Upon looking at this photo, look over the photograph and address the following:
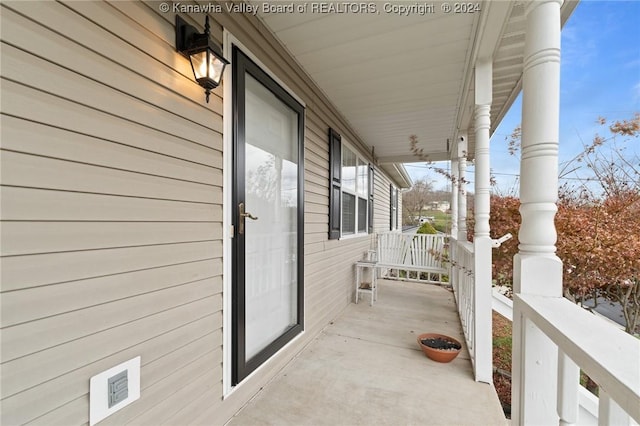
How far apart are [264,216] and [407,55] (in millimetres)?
1856

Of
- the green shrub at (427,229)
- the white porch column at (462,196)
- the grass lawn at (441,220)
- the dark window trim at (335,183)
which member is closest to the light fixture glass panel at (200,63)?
the dark window trim at (335,183)

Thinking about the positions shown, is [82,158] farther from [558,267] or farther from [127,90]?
[558,267]

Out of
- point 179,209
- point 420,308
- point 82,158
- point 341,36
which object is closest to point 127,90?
point 82,158

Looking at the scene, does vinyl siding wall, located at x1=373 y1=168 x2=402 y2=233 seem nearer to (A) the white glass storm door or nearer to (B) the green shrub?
(B) the green shrub

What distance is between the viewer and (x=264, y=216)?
7.28 ft

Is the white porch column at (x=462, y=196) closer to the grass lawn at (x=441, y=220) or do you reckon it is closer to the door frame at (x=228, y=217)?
the grass lawn at (x=441, y=220)

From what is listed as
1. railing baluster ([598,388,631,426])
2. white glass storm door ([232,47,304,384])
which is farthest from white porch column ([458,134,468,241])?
railing baluster ([598,388,631,426])

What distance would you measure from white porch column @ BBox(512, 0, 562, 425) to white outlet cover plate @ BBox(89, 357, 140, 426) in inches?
64.7

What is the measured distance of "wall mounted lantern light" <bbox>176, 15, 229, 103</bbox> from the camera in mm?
1457

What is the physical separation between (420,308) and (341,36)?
369 cm

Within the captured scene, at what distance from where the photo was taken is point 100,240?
1.10m

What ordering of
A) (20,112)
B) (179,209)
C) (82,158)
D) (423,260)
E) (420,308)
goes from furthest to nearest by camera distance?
1. (423,260)
2. (420,308)
3. (179,209)
4. (82,158)
5. (20,112)

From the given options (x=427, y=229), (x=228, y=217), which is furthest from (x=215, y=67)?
(x=427, y=229)

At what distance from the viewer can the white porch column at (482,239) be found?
2344mm
